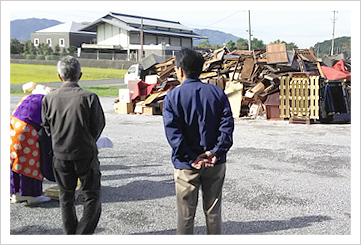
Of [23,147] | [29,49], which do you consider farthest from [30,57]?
[23,147]

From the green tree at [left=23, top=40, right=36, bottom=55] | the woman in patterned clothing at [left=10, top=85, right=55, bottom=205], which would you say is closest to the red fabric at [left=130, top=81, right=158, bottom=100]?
the woman in patterned clothing at [left=10, top=85, right=55, bottom=205]

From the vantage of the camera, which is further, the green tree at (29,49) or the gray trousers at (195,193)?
the green tree at (29,49)

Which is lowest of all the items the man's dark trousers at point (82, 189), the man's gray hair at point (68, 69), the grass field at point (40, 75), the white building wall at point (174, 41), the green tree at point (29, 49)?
the man's dark trousers at point (82, 189)

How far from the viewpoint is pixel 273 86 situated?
14.2m

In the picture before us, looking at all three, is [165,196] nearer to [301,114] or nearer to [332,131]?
[332,131]

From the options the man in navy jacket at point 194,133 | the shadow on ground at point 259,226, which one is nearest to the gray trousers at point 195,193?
the man in navy jacket at point 194,133

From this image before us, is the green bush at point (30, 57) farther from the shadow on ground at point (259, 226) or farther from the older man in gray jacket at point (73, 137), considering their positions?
the shadow on ground at point (259, 226)

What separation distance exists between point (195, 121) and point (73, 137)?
1.15 m

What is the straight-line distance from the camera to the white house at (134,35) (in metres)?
49.9

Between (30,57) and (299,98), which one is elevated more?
(30,57)

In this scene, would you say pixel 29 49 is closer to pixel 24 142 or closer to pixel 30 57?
pixel 30 57

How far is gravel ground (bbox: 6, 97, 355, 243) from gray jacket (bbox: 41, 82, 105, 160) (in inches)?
42.5

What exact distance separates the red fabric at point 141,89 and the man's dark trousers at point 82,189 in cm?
1216

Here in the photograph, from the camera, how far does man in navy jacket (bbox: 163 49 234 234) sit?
333cm
